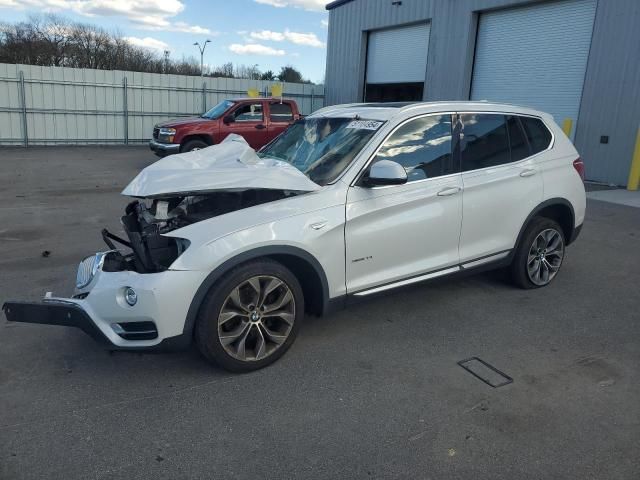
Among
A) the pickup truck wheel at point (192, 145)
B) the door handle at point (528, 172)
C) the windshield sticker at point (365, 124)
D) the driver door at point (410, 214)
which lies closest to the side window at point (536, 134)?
the door handle at point (528, 172)

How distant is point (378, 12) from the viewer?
1953cm

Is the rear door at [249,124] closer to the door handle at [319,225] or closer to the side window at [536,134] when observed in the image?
the side window at [536,134]

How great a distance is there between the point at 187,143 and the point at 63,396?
11.2 metres

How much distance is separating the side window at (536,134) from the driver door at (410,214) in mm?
1041

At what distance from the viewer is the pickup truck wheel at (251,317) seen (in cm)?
324

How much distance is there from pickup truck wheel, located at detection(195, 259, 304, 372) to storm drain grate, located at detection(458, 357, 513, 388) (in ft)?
4.02

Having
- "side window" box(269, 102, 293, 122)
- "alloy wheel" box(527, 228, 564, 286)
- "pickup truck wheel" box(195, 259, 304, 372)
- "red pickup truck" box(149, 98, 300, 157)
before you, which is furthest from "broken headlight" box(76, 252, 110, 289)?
"side window" box(269, 102, 293, 122)

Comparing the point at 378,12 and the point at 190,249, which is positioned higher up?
the point at 378,12

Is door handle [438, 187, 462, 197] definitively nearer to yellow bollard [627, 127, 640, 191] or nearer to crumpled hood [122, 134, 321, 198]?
crumpled hood [122, 134, 321, 198]

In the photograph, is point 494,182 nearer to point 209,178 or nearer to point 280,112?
point 209,178

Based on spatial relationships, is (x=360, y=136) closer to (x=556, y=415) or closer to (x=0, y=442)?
(x=556, y=415)

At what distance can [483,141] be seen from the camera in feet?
15.0

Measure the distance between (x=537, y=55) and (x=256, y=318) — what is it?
13257 mm

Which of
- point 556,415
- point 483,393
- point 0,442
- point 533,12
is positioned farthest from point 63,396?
point 533,12
